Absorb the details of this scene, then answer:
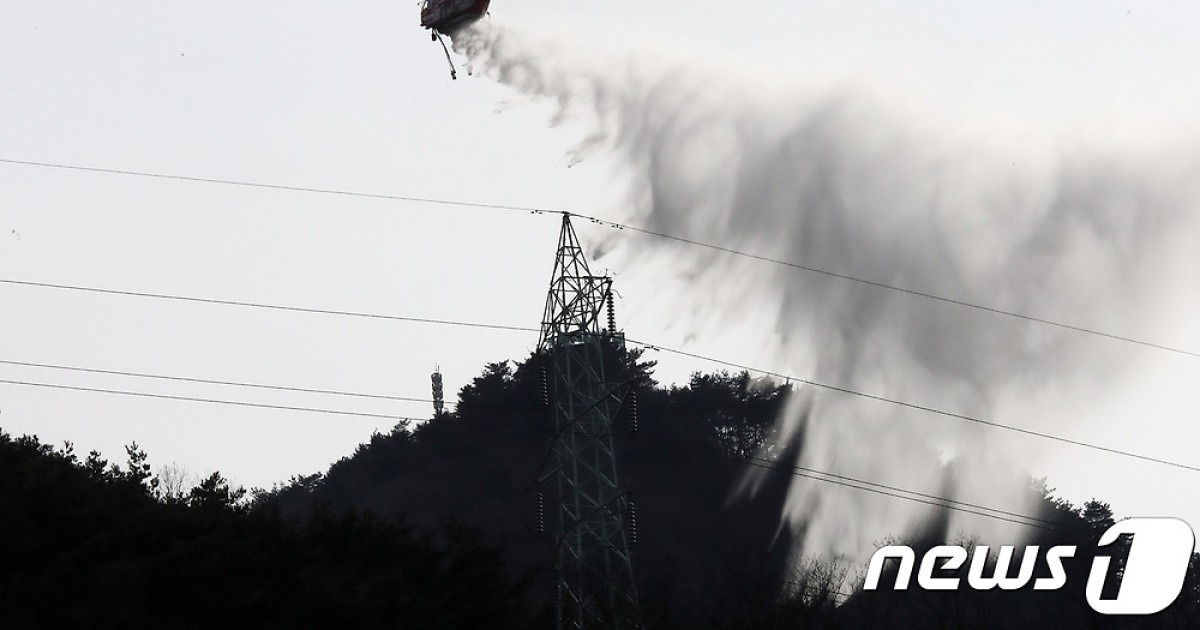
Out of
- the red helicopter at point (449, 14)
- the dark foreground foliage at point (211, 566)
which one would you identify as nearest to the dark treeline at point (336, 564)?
the dark foreground foliage at point (211, 566)

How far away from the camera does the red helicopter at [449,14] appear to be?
78312 mm

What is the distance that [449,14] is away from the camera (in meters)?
79.1

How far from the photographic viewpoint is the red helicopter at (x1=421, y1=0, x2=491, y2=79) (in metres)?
78.3

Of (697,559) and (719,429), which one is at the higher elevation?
(719,429)

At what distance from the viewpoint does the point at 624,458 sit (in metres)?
150

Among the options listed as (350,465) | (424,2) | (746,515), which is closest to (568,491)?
(424,2)

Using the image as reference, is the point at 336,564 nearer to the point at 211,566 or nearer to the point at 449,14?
the point at 211,566

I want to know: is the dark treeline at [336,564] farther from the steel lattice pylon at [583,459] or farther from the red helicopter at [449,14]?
the red helicopter at [449,14]

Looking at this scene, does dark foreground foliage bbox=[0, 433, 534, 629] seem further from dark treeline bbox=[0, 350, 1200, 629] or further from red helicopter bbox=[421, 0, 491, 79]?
red helicopter bbox=[421, 0, 491, 79]

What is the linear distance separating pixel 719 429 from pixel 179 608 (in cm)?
10943

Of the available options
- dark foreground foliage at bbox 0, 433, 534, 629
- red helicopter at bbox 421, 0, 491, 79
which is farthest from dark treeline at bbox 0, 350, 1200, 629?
red helicopter at bbox 421, 0, 491, 79

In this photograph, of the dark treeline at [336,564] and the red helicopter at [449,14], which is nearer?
the dark treeline at [336,564]

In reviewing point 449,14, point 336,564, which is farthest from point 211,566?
point 449,14

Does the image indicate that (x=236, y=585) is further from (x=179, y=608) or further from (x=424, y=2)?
(x=424, y=2)
